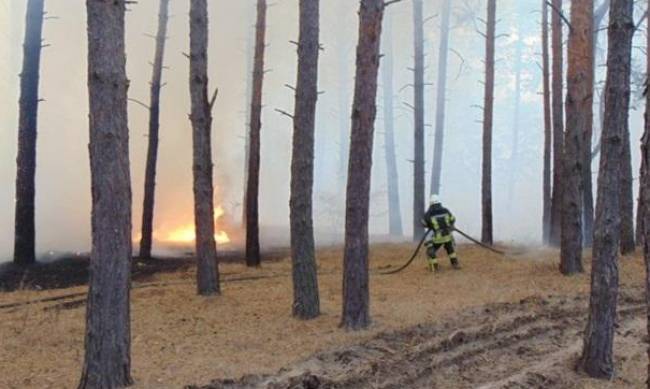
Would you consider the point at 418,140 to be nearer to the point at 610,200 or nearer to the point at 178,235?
the point at 178,235

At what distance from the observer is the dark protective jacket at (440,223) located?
13.6 metres

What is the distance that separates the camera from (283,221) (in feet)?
129

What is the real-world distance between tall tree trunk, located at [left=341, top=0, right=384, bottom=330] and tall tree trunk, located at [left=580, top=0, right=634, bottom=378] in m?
2.77

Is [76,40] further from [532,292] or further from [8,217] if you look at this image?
[532,292]

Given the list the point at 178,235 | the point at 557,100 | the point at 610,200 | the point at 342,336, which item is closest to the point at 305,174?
the point at 342,336

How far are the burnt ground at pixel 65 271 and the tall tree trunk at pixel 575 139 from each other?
25.3ft

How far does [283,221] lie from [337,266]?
24.2m

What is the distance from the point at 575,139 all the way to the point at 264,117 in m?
31.0

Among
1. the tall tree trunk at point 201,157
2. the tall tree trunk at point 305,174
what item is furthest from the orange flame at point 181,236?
the tall tree trunk at point 305,174

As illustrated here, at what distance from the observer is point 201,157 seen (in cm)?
1052

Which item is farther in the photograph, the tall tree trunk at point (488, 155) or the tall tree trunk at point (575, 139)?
the tall tree trunk at point (488, 155)

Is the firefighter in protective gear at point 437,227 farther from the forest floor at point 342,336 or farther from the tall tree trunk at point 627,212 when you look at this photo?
the tall tree trunk at point 627,212

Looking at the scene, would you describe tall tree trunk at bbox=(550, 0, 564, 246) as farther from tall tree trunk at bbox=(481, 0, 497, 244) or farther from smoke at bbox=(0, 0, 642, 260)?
smoke at bbox=(0, 0, 642, 260)

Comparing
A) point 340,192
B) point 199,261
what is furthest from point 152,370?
point 340,192
